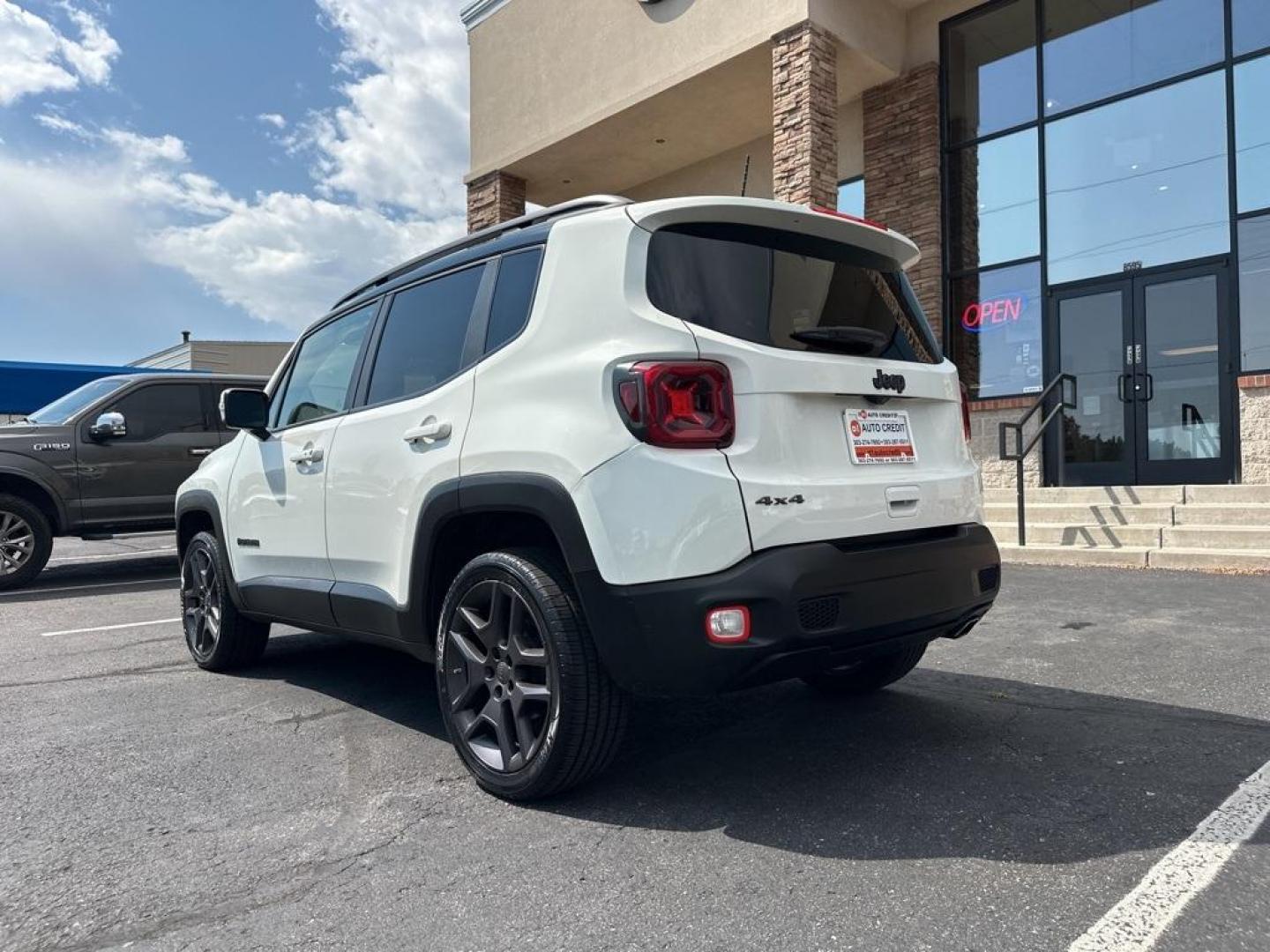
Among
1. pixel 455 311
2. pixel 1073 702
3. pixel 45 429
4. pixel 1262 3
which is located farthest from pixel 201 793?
pixel 1262 3

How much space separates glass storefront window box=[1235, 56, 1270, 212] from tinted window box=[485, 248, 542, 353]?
32.2 feet

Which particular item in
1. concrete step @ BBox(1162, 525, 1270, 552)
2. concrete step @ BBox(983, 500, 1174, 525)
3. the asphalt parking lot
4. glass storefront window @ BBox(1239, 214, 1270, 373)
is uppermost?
glass storefront window @ BBox(1239, 214, 1270, 373)

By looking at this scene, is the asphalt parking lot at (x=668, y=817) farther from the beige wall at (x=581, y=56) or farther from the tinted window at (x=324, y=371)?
the beige wall at (x=581, y=56)

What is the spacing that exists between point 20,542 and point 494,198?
9.17m

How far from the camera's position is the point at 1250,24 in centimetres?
985

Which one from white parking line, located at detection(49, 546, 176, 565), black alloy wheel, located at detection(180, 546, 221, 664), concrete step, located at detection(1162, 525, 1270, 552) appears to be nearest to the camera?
black alloy wheel, located at detection(180, 546, 221, 664)

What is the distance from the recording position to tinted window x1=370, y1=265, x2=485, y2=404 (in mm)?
3402

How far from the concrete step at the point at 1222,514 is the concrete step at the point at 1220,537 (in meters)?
0.13

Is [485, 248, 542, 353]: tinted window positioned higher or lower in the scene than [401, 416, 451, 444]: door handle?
higher

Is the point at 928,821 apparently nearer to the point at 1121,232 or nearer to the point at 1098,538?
the point at 1098,538

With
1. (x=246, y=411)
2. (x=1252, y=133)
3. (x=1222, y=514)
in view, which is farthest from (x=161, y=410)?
(x=1252, y=133)

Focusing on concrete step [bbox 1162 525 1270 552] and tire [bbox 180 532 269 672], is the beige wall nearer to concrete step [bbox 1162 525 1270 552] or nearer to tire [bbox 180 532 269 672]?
concrete step [bbox 1162 525 1270 552]

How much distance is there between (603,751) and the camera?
110 inches

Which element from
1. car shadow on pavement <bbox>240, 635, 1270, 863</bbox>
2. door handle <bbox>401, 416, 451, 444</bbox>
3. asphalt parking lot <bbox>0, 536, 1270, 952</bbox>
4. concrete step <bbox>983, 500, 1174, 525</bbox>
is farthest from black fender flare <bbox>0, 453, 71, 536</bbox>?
concrete step <bbox>983, 500, 1174, 525</bbox>
